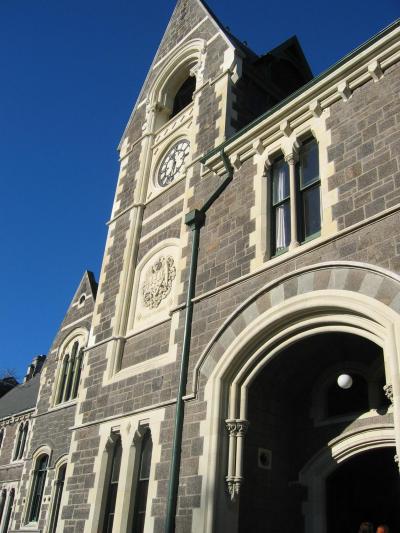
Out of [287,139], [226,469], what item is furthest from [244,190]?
[226,469]

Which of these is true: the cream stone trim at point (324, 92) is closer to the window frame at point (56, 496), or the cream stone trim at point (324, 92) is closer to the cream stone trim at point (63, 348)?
the window frame at point (56, 496)

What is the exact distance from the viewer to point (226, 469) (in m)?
9.18

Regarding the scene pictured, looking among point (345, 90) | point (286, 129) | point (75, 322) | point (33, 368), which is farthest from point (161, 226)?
point (33, 368)

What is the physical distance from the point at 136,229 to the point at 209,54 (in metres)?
5.38

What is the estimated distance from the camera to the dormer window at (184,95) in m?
17.5

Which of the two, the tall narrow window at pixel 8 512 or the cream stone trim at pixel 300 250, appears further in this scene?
the tall narrow window at pixel 8 512

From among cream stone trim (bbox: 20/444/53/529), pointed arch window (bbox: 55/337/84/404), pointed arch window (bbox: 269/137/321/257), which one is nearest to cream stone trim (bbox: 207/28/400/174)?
pointed arch window (bbox: 269/137/321/257)

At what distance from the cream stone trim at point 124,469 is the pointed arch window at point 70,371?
8.62 metres

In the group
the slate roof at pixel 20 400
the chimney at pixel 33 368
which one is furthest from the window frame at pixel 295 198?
the chimney at pixel 33 368

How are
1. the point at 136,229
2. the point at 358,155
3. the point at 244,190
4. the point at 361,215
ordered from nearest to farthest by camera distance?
the point at 361,215
the point at 358,155
the point at 244,190
the point at 136,229

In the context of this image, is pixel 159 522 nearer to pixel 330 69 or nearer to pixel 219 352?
pixel 219 352

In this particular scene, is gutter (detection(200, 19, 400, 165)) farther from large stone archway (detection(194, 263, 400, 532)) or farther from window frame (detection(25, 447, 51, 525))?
window frame (detection(25, 447, 51, 525))

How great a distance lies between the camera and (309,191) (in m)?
10.3

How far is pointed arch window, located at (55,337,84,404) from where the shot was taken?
20.7 meters
